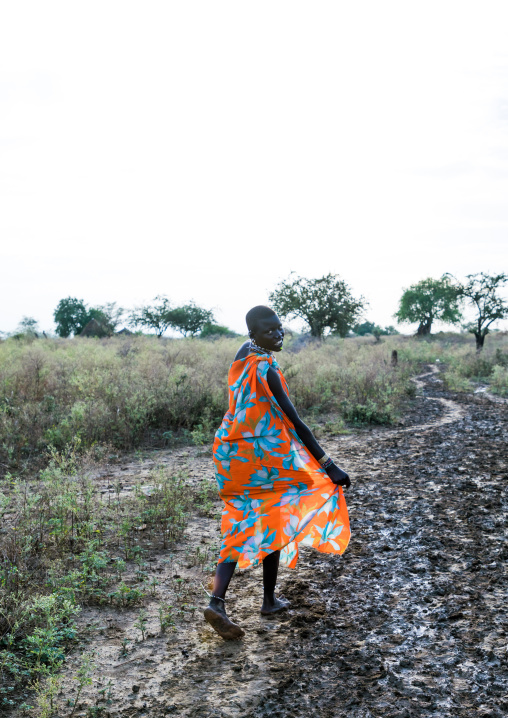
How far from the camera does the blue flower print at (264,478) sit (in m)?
2.86

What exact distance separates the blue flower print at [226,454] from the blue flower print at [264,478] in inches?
4.3

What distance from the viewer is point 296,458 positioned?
290 centimetres

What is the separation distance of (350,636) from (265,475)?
1033 mm

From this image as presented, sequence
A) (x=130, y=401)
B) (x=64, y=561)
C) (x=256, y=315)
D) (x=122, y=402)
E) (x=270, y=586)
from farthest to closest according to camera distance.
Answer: (x=122, y=402)
(x=130, y=401)
(x=64, y=561)
(x=270, y=586)
(x=256, y=315)

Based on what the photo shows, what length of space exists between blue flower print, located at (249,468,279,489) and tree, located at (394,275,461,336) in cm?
4826

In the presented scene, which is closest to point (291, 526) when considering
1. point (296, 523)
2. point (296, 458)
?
point (296, 523)

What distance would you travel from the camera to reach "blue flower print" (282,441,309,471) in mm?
2873

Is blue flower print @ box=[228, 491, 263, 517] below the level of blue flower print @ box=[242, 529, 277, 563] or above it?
above

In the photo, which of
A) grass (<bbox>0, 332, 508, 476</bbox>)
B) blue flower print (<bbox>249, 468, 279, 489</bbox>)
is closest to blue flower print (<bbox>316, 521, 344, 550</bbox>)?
blue flower print (<bbox>249, 468, 279, 489</bbox>)

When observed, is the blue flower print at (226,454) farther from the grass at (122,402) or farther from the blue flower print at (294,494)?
the grass at (122,402)

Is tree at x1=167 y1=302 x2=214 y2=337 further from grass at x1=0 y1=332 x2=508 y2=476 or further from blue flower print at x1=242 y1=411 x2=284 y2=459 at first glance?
Answer: blue flower print at x1=242 y1=411 x2=284 y2=459

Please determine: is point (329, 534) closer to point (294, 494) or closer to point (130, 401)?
point (294, 494)

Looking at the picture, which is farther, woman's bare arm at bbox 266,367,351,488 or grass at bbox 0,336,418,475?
grass at bbox 0,336,418,475

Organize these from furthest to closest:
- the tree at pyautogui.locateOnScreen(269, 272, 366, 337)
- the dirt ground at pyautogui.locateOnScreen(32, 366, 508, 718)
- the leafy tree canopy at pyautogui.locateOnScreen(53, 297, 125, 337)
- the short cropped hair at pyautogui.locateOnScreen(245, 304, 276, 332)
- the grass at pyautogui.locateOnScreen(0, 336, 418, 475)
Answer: the leafy tree canopy at pyautogui.locateOnScreen(53, 297, 125, 337) < the tree at pyautogui.locateOnScreen(269, 272, 366, 337) < the grass at pyautogui.locateOnScreen(0, 336, 418, 475) < the short cropped hair at pyautogui.locateOnScreen(245, 304, 276, 332) < the dirt ground at pyautogui.locateOnScreen(32, 366, 508, 718)
